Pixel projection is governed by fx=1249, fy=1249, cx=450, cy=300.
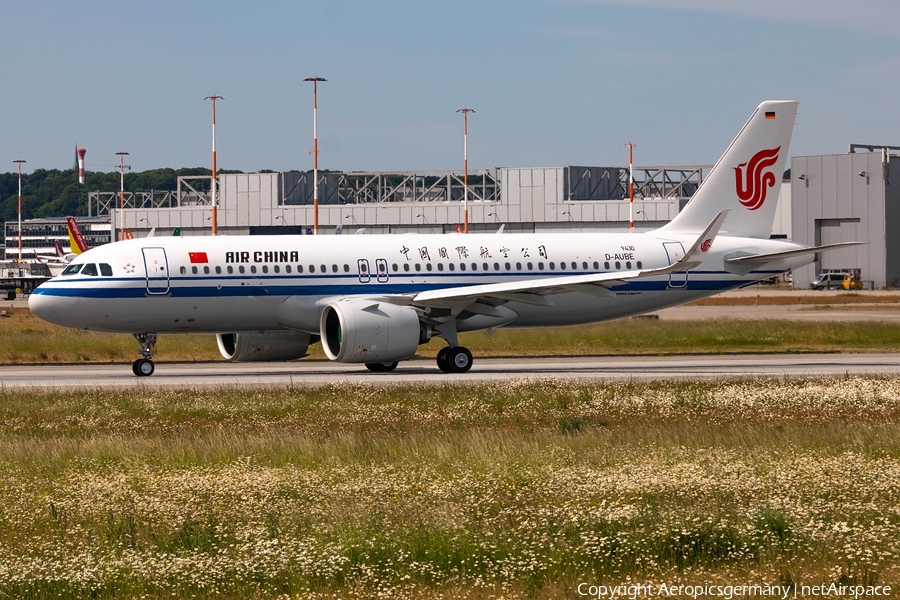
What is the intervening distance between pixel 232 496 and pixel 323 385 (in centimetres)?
1616

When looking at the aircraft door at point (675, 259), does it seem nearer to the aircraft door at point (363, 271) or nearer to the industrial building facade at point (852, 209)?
the aircraft door at point (363, 271)

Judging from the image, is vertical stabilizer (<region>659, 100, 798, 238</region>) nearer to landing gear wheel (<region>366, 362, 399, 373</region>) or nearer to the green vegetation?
the green vegetation

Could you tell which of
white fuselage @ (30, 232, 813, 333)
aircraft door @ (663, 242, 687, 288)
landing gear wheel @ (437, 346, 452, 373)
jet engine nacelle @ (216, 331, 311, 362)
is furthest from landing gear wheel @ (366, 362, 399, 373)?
aircraft door @ (663, 242, 687, 288)

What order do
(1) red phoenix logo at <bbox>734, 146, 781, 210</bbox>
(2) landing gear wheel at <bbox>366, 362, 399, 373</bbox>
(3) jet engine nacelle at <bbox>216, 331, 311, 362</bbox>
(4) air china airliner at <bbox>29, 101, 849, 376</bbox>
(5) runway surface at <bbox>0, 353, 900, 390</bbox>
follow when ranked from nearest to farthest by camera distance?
(5) runway surface at <bbox>0, 353, 900, 390</bbox> → (4) air china airliner at <bbox>29, 101, 849, 376</bbox> → (2) landing gear wheel at <bbox>366, 362, 399, 373</bbox> → (3) jet engine nacelle at <bbox>216, 331, 311, 362</bbox> → (1) red phoenix logo at <bbox>734, 146, 781, 210</bbox>

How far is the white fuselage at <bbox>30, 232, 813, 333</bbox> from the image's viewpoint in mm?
34344

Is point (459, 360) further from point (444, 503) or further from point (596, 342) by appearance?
point (444, 503)

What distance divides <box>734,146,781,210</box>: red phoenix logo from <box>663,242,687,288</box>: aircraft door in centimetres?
300

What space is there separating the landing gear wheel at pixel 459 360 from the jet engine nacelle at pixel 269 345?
183 inches

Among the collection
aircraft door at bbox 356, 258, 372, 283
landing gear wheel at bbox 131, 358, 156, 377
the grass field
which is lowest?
landing gear wheel at bbox 131, 358, 156, 377

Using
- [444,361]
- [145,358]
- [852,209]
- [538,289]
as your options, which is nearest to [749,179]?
[538,289]

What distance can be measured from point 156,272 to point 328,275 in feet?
15.7

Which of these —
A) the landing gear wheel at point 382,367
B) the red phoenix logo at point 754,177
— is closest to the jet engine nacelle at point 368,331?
the landing gear wheel at point 382,367

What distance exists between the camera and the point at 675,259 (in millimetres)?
38719

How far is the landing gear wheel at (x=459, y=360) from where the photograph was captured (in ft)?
118
